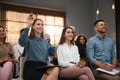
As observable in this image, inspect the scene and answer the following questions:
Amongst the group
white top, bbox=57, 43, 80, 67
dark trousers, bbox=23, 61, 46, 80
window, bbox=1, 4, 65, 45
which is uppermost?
window, bbox=1, 4, 65, 45

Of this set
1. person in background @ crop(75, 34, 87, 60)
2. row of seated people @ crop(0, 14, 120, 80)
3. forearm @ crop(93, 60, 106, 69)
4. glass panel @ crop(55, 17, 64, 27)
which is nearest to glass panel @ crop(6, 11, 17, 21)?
glass panel @ crop(55, 17, 64, 27)

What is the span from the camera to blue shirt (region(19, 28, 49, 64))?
279 cm

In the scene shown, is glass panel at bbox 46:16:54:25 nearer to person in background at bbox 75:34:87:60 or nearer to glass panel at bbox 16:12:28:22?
glass panel at bbox 16:12:28:22

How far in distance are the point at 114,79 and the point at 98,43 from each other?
1.89ft

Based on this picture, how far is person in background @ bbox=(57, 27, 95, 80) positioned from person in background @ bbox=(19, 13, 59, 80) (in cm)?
19

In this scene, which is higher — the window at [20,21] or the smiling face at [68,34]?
the window at [20,21]

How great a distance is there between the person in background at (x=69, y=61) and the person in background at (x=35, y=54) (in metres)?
0.19

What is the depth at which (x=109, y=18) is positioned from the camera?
26.9 feet

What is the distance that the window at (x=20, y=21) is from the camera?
6734mm

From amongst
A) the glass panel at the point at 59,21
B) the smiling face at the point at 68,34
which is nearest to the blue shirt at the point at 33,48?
the smiling face at the point at 68,34

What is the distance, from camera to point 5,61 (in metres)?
2.95

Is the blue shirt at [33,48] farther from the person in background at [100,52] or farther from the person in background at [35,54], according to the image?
the person in background at [100,52]

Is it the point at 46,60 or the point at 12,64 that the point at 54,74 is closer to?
the point at 46,60

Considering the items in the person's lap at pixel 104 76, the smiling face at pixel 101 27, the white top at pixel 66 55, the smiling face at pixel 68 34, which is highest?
the smiling face at pixel 101 27
